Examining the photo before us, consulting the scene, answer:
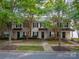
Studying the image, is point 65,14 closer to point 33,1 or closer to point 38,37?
point 33,1

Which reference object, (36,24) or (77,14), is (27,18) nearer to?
(36,24)

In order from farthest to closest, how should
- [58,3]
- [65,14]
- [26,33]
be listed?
[26,33] < [65,14] < [58,3]

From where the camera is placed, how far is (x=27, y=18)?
4838 centimetres

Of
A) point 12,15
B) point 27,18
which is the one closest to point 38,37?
point 27,18

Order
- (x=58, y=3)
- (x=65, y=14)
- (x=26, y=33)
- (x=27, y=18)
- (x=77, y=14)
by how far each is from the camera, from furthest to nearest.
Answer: (x=26, y=33)
(x=27, y=18)
(x=65, y=14)
(x=58, y=3)
(x=77, y=14)

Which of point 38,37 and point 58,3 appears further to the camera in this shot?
point 38,37

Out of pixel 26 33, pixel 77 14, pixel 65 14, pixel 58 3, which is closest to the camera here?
pixel 77 14

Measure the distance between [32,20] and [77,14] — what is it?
87.1 ft

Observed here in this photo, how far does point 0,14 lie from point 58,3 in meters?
9.01

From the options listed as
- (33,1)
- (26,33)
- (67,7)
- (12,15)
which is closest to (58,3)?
(67,7)

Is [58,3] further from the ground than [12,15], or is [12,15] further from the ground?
[58,3]

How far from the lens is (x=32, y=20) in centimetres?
5009

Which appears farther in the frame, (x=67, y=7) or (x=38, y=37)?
(x=38, y=37)

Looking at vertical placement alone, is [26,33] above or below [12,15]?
below
